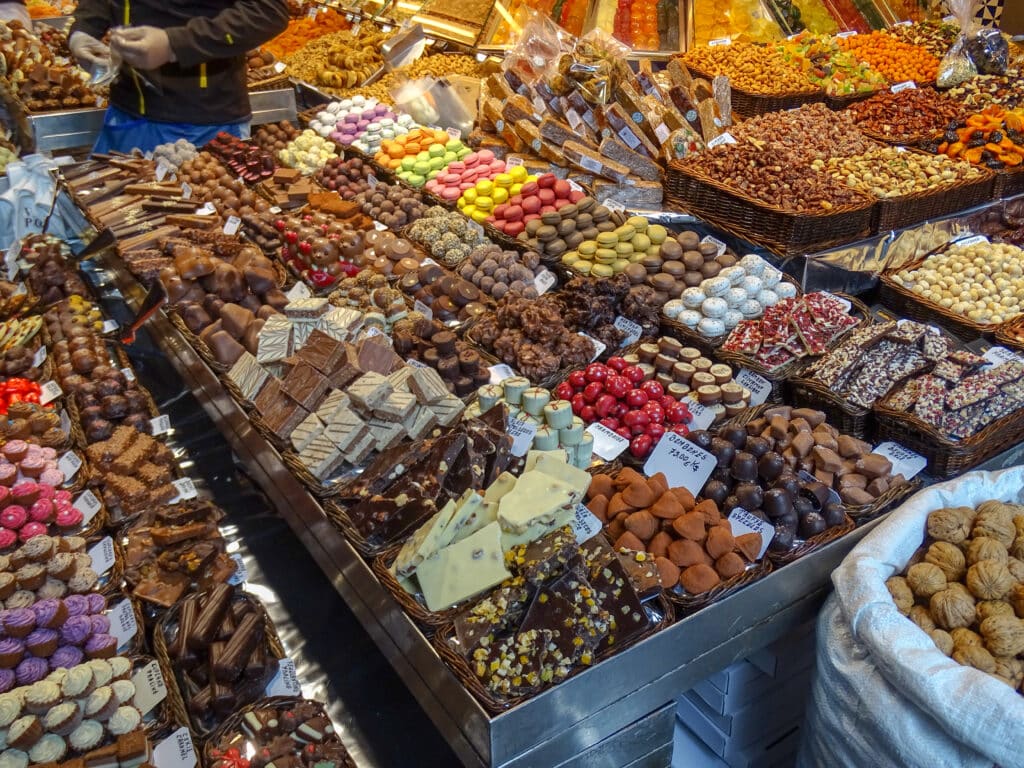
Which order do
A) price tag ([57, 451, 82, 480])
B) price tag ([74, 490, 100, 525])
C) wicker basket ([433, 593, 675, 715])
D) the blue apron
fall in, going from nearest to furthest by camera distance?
1. wicker basket ([433, 593, 675, 715])
2. price tag ([74, 490, 100, 525])
3. price tag ([57, 451, 82, 480])
4. the blue apron

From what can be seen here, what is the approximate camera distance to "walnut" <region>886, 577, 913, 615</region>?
204cm

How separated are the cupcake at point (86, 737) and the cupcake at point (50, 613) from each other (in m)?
0.31

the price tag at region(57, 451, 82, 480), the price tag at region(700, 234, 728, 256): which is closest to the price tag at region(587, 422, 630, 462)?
the price tag at region(700, 234, 728, 256)

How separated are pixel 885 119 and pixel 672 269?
2262 millimetres

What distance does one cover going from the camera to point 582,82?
4441 mm

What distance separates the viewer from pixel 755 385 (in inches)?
115

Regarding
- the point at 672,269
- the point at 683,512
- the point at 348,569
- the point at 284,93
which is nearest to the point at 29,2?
the point at 284,93

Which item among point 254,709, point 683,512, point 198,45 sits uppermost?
point 198,45

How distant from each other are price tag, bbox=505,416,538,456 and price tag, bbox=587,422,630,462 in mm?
212

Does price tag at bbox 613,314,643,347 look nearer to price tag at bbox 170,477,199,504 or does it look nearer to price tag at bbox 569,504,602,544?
price tag at bbox 569,504,602,544

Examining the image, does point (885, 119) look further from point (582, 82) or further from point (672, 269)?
point (672, 269)

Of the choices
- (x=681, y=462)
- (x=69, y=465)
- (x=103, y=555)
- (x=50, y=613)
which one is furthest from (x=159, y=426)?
(x=681, y=462)

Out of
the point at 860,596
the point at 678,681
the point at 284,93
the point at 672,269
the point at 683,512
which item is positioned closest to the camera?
the point at 860,596

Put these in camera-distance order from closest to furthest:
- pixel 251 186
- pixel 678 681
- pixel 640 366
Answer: pixel 678 681 < pixel 640 366 < pixel 251 186
